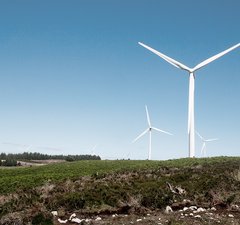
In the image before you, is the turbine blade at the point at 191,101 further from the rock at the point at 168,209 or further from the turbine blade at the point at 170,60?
the rock at the point at 168,209

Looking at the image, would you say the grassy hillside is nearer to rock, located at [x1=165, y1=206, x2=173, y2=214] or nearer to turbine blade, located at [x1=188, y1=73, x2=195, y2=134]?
rock, located at [x1=165, y1=206, x2=173, y2=214]

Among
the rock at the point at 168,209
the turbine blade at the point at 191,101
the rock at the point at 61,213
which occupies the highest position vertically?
the turbine blade at the point at 191,101

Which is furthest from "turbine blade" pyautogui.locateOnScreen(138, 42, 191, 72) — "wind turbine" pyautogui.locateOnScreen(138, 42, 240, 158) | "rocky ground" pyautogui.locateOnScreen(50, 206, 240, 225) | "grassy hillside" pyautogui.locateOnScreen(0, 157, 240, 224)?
"rocky ground" pyautogui.locateOnScreen(50, 206, 240, 225)

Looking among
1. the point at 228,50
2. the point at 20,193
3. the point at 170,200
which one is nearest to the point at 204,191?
the point at 170,200

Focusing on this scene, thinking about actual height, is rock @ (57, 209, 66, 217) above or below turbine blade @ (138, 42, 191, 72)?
below

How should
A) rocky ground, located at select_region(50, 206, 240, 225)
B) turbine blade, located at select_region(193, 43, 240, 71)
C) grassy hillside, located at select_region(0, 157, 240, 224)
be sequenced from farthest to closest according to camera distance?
1. turbine blade, located at select_region(193, 43, 240, 71)
2. grassy hillside, located at select_region(0, 157, 240, 224)
3. rocky ground, located at select_region(50, 206, 240, 225)

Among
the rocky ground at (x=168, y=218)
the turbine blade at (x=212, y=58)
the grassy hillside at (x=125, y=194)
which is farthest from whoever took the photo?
the turbine blade at (x=212, y=58)

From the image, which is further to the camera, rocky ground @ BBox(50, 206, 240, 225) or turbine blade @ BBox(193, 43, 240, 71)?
turbine blade @ BBox(193, 43, 240, 71)

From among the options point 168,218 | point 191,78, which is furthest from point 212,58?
point 168,218

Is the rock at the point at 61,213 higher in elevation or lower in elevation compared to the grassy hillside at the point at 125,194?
lower

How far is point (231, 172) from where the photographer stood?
3384 cm

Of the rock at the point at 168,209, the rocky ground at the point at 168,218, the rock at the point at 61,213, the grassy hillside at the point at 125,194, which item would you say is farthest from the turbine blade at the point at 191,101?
the rock at the point at 61,213

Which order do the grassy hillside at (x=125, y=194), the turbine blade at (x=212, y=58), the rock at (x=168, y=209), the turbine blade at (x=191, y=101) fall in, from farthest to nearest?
1. the turbine blade at (x=212, y=58)
2. the turbine blade at (x=191, y=101)
3. the grassy hillside at (x=125, y=194)
4. the rock at (x=168, y=209)

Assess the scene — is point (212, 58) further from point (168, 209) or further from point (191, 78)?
point (168, 209)
